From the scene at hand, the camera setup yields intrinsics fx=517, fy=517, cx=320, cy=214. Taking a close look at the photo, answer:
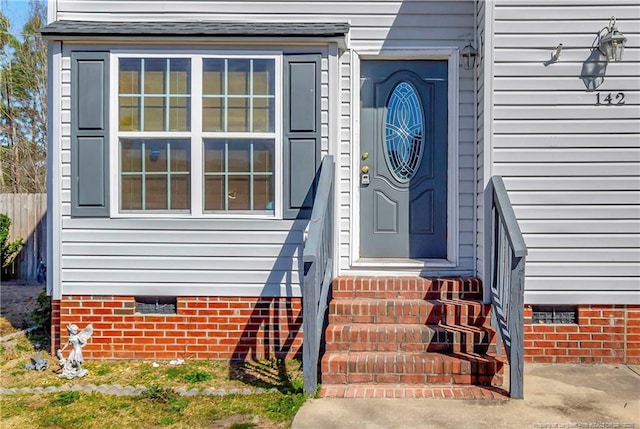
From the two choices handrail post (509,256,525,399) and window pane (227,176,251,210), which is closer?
handrail post (509,256,525,399)

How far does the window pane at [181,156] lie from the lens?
4516mm

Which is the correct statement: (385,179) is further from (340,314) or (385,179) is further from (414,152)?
(340,314)

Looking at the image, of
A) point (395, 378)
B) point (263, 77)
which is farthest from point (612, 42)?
point (395, 378)

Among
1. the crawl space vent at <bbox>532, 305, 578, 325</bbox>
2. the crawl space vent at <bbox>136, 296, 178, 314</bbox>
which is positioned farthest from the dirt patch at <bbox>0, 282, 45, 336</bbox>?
the crawl space vent at <bbox>532, 305, 578, 325</bbox>

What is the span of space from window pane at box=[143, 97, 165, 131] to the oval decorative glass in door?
2.04 meters

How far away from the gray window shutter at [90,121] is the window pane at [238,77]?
1065mm

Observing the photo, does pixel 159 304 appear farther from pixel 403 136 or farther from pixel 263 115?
pixel 403 136

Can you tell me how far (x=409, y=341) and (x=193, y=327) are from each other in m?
1.89

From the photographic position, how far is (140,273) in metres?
4.55

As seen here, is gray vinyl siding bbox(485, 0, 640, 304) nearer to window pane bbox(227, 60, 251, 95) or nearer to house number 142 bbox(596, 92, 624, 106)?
house number 142 bbox(596, 92, 624, 106)

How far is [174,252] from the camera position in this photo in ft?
14.9

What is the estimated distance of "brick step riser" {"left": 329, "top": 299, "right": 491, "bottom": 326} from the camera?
4145mm

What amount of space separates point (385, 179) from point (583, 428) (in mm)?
2597

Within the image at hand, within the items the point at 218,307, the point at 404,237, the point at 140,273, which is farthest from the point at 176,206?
the point at 404,237
